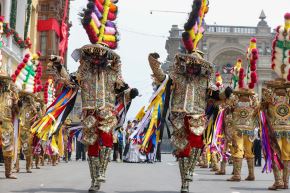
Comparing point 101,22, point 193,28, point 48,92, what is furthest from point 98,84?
point 48,92

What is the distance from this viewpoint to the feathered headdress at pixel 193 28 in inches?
389

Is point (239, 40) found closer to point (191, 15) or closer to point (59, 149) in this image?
point (59, 149)

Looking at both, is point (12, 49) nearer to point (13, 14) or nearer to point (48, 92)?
point (13, 14)

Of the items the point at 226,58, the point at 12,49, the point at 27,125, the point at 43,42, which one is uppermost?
the point at 226,58

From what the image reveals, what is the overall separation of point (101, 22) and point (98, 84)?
43.5 inches

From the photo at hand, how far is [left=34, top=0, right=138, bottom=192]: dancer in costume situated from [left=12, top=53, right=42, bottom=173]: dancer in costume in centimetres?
323

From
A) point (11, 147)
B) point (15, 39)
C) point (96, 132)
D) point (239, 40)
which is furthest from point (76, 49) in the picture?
point (239, 40)

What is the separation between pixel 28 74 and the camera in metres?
13.8

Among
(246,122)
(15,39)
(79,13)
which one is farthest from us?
(15,39)

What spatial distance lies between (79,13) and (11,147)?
327 cm

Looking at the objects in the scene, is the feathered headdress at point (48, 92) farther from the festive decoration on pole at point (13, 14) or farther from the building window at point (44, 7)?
the building window at point (44, 7)

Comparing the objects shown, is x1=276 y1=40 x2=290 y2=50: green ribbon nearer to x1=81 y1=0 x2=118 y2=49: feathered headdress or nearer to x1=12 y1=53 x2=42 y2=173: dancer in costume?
x1=81 y1=0 x2=118 y2=49: feathered headdress

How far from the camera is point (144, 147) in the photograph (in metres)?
9.84

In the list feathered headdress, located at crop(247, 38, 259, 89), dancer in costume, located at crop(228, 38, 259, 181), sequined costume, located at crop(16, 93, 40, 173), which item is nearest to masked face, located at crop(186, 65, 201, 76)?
feathered headdress, located at crop(247, 38, 259, 89)
